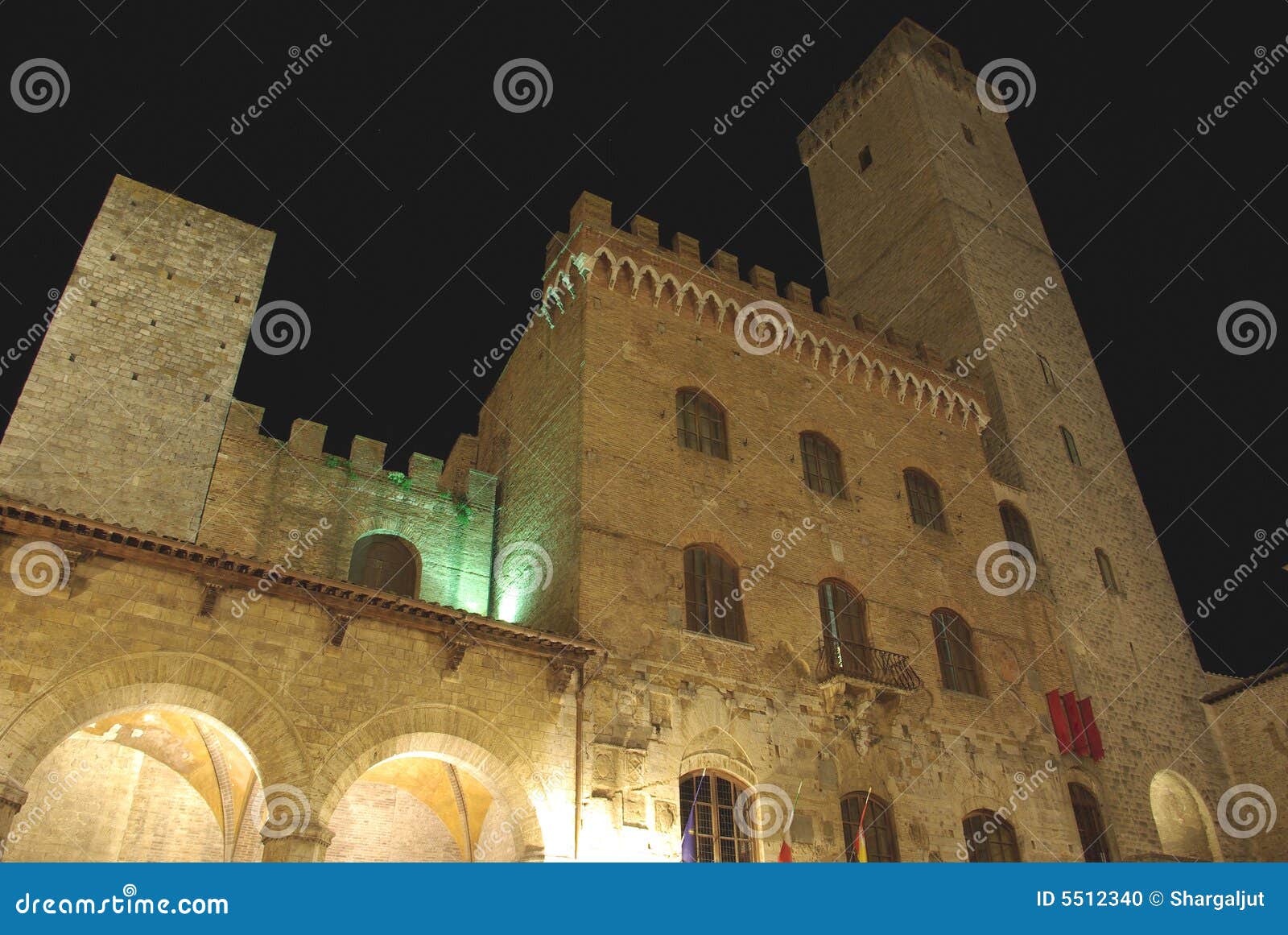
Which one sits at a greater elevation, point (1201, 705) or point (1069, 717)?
point (1201, 705)

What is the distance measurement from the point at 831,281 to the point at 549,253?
45.3ft

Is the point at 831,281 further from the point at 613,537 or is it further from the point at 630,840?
the point at 630,840

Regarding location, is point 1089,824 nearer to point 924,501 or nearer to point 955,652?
point 955,652

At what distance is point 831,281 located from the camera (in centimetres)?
3003

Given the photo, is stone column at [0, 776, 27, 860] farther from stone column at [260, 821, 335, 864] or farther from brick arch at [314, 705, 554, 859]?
brick arch at [314, 705, 554, 859]

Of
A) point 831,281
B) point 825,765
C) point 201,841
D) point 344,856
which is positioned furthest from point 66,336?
point 831,281

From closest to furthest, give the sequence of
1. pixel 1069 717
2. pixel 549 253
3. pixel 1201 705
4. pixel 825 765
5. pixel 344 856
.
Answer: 1. pixel 825 765
2. pixel 344 856
3. pixel 1069 717
4. pixel 549 253
5. pixel 1201 705
